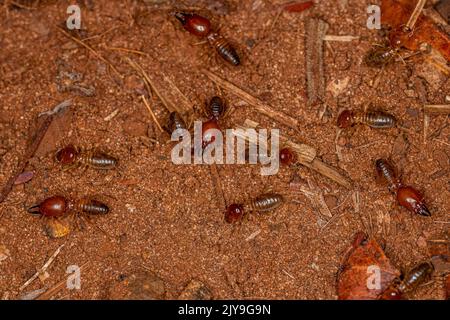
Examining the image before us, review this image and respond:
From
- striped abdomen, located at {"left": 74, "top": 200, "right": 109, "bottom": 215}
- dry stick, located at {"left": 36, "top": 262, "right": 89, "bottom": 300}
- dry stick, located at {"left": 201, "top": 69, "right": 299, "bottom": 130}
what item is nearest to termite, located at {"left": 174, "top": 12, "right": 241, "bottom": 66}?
dry stick, located at {"left": 201, "top": 69, "right": 299, "bottom": 130}

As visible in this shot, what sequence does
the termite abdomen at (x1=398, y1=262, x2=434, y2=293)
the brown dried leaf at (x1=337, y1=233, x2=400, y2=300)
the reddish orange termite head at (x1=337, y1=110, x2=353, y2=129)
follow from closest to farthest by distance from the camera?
the termite abdomen at (x1=398, y1=262, x2=434, y2=293)
the brown dried leaf at (x1=337, y1=233, x2=400, y2=300)
the reddish orange termite head at (x1=337, y1=110, x2=353, y2=129)

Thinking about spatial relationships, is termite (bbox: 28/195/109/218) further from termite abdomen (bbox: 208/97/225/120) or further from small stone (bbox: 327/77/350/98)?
small stone (bbox: 327/77/350/98)

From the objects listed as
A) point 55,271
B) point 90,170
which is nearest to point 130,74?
point 90,170

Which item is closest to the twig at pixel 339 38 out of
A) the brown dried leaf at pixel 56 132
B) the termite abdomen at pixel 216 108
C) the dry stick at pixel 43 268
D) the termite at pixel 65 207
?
the termite abdomen at pixel 216 108

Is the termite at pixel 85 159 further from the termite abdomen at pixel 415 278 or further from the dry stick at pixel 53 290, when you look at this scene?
the termite abdomen at pixel 415 278

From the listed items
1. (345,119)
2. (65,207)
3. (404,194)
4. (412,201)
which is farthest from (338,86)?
(65,207)

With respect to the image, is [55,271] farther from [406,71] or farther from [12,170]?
[406,71]
